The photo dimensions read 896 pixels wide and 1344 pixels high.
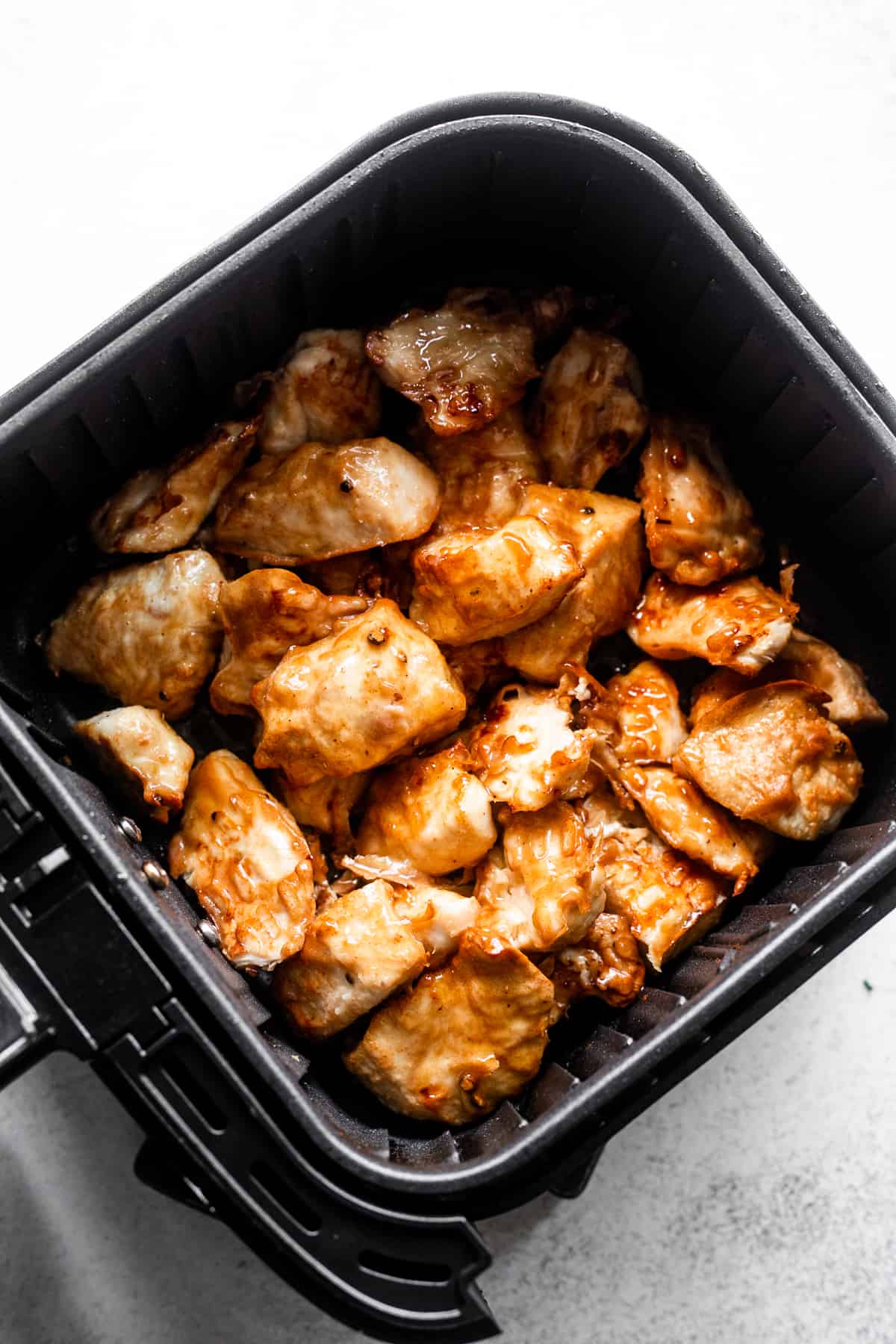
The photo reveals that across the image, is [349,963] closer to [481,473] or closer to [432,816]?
[432,816]

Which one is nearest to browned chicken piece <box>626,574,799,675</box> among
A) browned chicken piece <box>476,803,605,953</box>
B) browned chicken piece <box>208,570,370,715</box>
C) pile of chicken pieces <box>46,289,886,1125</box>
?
pile of chicken pieces <box>46,289,886,1125</box>

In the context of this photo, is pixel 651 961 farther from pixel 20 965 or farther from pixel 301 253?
pixel 301 253

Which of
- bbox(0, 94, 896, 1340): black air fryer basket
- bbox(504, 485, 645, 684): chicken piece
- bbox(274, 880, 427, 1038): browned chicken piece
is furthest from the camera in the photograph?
bbox(504, 485, 645, 684): chicken piece

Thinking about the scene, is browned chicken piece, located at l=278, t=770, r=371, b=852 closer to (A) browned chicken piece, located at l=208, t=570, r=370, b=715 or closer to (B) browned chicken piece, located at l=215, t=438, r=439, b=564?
(A) browned chicken piece, located at l=208, t=570, r=370, b=715

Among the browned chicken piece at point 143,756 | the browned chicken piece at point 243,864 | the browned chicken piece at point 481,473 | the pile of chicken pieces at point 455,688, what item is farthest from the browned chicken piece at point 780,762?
the browned chicken piece at point 143,756

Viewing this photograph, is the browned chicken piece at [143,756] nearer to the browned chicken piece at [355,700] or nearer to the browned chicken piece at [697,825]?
the browned chicken piece at [355,700]

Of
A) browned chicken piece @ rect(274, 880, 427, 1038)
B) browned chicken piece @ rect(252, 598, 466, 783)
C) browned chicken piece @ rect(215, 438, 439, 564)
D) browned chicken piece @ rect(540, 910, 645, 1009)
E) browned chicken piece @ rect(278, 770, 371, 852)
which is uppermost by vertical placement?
browned chicken piece @ rect(215, 438, 439, 564)

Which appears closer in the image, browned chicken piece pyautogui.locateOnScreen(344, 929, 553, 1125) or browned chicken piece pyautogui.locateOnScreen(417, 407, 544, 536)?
browned chicken piece pyautogui.locateOnScreen(344, 929, 553, 1125)

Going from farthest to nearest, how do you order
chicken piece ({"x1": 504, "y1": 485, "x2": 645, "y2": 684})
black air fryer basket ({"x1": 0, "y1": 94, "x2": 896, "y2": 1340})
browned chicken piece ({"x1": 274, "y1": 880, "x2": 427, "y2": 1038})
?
chicken piece ({"x1": 504, "y1": 485, "x2": 645, "y2": 684}) → browned chicken piece ({"x1": 274, "y1": 880, "x2": 427, "y2": 1038}) → black air fryer basket ({"x1": 0, "y1": 94, "x2": 896, "y2": 1340})
